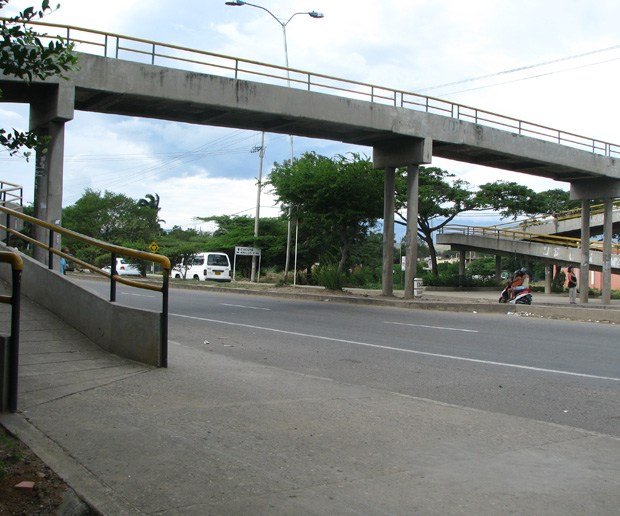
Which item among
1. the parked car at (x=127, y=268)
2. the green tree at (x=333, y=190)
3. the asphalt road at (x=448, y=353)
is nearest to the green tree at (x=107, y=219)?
the parked car at (x=127, y=268)

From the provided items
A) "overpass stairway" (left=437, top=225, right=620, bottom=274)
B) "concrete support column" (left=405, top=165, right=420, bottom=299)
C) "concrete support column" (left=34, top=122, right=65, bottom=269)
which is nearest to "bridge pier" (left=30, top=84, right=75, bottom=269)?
"concrete support column" (left=34, top=122, right=65, bottom=269)

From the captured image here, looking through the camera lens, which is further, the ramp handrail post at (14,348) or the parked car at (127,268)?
the parked car at (127,268)

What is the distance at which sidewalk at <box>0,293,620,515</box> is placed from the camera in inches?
161

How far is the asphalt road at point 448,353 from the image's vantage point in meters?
7.67

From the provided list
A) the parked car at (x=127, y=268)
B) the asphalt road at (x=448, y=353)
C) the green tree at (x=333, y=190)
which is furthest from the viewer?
the parked car at (x=127, y=268)

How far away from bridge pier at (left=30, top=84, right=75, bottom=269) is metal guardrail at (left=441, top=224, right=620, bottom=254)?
102 feet

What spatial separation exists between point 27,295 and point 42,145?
19.3 feet

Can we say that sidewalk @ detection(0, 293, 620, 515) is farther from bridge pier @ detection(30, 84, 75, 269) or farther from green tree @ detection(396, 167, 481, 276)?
green tree @ detection(396, 167, 481, 276)

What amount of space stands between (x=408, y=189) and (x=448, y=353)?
50.6 feet

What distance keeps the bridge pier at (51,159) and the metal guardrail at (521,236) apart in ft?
102

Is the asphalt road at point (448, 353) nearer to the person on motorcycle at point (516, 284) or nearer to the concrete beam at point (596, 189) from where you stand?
the person on motorcycle at point (516, 284)

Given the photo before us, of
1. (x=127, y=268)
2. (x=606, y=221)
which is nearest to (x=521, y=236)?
(x=606, y=221)

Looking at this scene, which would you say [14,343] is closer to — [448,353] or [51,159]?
[448,353]

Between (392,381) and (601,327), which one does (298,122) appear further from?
(392,381)
